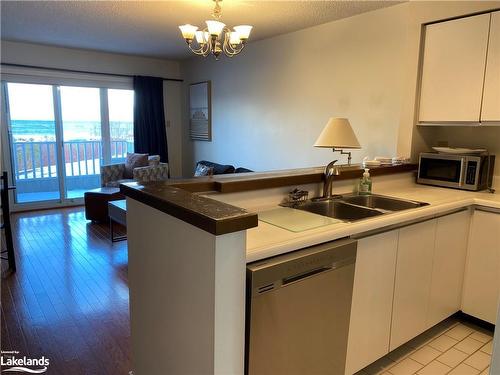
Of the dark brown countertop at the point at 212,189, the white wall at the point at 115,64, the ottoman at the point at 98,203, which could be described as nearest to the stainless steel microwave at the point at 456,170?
the dark brown countertop at the point at 212,189

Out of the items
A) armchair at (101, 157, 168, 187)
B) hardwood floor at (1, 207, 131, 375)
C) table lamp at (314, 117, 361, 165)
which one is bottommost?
hardwood floor at (1, 207, 131, 375)

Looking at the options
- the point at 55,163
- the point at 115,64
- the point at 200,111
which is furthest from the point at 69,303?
the point at 115,64

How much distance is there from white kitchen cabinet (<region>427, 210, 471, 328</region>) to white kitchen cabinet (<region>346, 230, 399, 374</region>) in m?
0.49

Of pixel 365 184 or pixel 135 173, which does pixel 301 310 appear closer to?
pixel 365 184

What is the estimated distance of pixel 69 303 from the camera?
2.69 m

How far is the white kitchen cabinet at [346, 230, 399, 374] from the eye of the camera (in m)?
1.74

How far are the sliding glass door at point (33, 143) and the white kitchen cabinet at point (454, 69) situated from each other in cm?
531

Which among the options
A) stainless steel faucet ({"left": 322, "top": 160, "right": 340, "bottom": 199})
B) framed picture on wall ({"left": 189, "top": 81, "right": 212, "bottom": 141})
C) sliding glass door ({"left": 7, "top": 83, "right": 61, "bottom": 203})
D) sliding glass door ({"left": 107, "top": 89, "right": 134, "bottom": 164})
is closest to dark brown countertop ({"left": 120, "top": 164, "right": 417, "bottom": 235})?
stainless steel faucet ({"left": 322, "top": 160, "right": 340, "bottom": 199})

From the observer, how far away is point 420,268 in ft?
6.88

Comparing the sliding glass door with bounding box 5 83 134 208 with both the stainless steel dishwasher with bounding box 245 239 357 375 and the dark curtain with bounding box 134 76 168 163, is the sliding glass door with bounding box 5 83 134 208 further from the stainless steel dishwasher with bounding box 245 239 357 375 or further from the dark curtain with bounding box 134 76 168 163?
the stainless steel dishwasher with bounding box 245 239 357 375

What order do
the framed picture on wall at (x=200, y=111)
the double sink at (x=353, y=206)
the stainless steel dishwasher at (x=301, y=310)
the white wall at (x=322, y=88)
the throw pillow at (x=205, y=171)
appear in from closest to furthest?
the stainless steel dishwasher at (x=301, y=310), the double sink at (x=353, y=206), the white wall at (x=322, y=88), the throw pillow at (x=205, y=171), the framed picture on wall at (x=200, y=111)

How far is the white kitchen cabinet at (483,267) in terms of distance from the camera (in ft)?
7.57

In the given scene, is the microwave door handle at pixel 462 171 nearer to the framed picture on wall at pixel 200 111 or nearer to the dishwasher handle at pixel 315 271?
the dishwasher handle at pixel 315 271

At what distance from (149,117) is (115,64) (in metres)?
1.00
